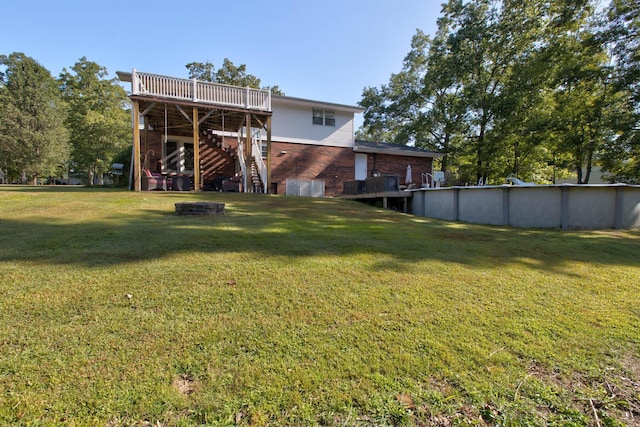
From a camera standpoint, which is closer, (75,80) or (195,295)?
(195,295)

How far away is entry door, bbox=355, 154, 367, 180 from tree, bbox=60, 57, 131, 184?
25.8m

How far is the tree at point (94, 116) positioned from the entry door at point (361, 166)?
25.8 m

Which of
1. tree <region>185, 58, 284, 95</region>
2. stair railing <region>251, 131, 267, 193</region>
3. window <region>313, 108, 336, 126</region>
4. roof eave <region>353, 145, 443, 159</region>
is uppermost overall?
tree <region>185, 58, 284, 95</region>

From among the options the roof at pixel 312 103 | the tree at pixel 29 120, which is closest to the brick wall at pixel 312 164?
the roof at pixel 312 103

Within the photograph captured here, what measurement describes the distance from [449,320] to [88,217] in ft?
22.8

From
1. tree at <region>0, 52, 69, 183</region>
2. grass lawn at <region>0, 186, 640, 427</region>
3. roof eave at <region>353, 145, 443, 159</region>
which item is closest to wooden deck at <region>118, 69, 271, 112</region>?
roof eave at <region>353, 145, 443, 159</region>

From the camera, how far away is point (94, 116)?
104 ft

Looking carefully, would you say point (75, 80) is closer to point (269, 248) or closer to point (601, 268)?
point (269, 248)

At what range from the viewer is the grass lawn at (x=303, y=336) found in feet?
6.01

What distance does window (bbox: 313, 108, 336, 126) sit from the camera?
1909 cm

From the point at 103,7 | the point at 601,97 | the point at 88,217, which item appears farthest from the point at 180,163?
the point at 601,97

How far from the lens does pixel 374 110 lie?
29.9m

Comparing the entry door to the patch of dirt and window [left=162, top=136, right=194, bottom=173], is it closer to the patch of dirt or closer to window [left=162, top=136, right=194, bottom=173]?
window [left=162, top=136, right=194, bottom=173]

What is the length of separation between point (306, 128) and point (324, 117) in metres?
1.44
